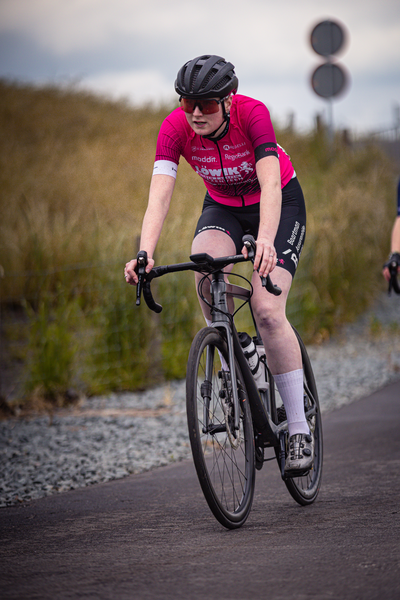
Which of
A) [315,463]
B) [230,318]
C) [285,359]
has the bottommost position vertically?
[315,463]

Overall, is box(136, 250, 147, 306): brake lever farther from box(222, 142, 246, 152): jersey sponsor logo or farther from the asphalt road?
the asphalt road

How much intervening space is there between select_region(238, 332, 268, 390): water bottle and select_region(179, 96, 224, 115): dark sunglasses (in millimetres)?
1143

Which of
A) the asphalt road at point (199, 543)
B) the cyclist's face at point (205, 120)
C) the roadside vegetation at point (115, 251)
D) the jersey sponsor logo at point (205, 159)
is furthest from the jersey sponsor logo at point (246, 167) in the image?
the roadside vegetation at point (115, 251)

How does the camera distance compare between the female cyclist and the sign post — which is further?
the sign post

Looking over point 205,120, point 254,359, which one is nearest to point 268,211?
point 205,120

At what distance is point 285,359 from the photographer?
3.90 meters

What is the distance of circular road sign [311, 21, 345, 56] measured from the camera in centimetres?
1455

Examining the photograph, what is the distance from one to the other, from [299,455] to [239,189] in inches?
57.2

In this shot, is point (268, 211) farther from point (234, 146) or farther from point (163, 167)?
point (163, 167)

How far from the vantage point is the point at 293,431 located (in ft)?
13.0

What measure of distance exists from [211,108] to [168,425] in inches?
149

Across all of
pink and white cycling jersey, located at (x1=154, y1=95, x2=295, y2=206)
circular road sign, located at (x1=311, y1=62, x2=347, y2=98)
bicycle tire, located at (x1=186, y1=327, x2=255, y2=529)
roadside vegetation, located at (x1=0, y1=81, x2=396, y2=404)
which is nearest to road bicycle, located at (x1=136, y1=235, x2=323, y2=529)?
bicycle tire, located at (x1=186, y1=327, x2=255, y2=529)

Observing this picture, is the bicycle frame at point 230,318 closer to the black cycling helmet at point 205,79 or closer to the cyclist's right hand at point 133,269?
the cyclist's right hand at point 133,269

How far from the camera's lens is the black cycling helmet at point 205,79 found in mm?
3580
